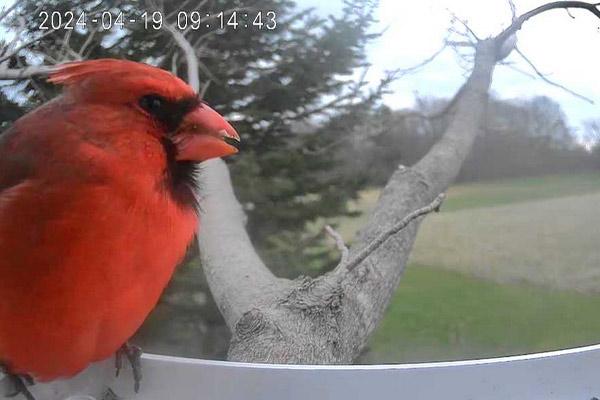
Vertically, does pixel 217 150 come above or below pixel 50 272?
above

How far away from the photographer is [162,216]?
115cm

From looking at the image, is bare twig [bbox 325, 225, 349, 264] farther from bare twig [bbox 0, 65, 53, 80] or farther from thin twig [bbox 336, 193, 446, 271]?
bare twig [bbox 0, 65, 53, 80]

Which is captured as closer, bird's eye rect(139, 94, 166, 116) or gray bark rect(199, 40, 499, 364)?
bird's eye rect(139, 94, 166, 116)

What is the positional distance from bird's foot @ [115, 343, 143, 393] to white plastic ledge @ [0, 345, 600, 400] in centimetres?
1

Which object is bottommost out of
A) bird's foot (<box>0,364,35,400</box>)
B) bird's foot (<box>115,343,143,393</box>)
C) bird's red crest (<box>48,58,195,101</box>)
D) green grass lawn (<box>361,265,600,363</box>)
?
bird's foot (<box>0,364,35,400</box>)

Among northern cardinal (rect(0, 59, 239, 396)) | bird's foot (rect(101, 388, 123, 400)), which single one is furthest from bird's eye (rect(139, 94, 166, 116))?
bird's foot (rect(101, 388, 123, 400))

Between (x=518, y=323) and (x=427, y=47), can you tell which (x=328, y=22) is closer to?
(x=427, y=47)

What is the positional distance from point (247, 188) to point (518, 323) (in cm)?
54

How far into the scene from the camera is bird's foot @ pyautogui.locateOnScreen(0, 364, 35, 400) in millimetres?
1226

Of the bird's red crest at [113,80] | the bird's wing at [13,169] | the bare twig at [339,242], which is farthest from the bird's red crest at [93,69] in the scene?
the bare twig at [339,242]

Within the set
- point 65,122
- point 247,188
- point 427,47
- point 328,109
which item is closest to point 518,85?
point 427,47

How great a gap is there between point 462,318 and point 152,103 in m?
0.64

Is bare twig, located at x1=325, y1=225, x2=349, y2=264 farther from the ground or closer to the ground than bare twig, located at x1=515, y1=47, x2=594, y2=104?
closer to the ground

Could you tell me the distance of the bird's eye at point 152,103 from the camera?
114cm
